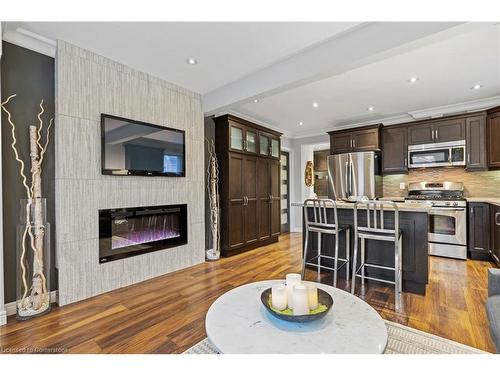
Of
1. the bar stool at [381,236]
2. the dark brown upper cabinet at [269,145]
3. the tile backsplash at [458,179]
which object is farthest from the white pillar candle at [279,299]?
the tile backsplash at [458,179]

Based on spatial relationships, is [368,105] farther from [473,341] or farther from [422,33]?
[473,341]

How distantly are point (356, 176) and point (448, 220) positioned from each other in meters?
1.57

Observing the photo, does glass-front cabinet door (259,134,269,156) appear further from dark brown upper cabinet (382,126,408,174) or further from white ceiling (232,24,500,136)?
dark brown upper cabinet (382,126,408,174)

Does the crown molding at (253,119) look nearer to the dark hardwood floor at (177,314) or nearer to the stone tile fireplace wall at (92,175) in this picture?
the stone tile fireplace wall at (92,175)

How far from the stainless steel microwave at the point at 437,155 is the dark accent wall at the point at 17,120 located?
5428mm

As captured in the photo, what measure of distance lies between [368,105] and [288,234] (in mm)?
3394

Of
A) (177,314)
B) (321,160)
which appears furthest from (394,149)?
(177,314)

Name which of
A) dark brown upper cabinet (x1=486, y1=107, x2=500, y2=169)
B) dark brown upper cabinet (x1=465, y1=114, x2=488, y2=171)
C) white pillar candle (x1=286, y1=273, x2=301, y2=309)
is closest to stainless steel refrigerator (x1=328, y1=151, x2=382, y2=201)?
dark brown upper cabinet (x1=465, y1=114, x2=488, y2=171)

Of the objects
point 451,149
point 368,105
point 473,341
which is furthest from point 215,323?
point 451,149

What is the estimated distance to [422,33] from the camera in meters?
1.87

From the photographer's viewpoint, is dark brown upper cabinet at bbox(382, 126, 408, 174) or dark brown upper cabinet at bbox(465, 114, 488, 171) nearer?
dark brown upper cabinet at bbox(465, 114, 488, 171)

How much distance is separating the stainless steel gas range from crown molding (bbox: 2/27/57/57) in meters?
5.08

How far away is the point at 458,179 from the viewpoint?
170 inches

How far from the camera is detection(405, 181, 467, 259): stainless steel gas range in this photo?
12.4ft
